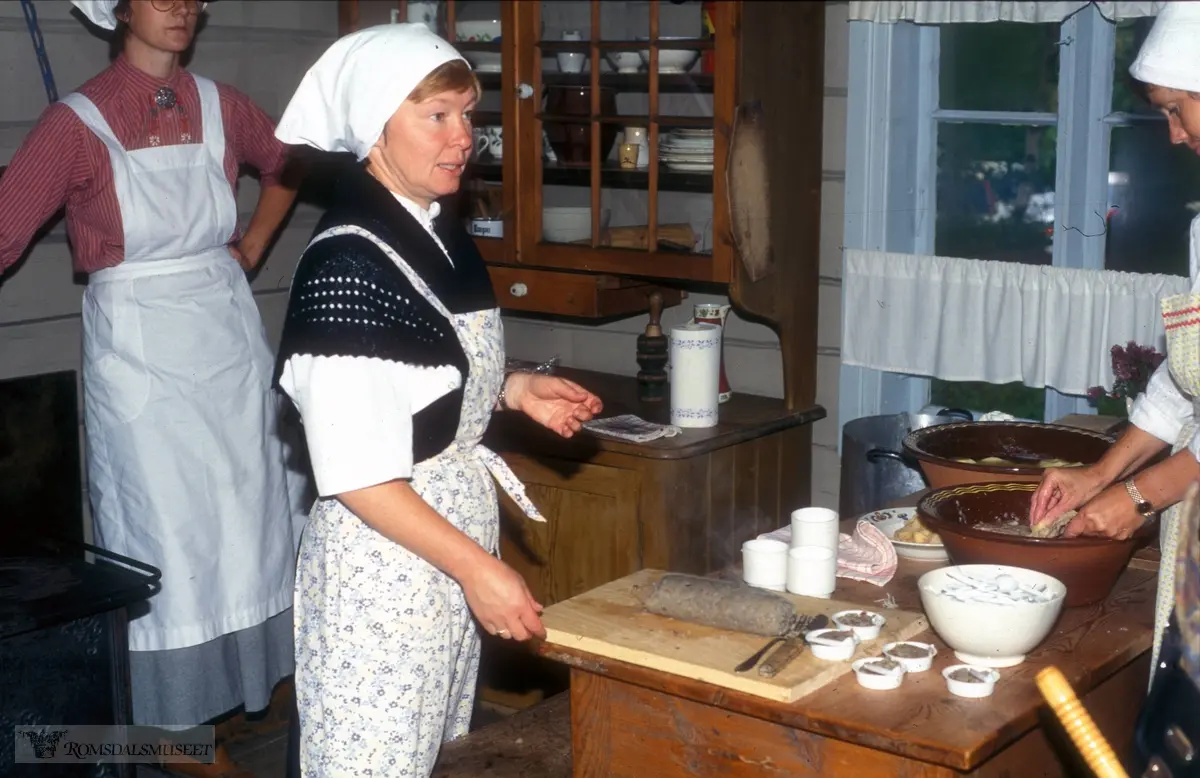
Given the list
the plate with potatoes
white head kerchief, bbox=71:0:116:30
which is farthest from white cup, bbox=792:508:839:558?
white head kerchief, bbox=71:0:116:30

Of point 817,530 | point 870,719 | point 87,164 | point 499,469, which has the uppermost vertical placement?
point 87,164

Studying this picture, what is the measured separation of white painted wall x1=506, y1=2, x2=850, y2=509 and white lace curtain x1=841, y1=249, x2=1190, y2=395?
60 millimetres

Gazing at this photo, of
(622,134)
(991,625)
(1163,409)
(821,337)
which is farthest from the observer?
(821,337)

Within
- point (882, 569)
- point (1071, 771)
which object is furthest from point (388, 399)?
point (1071, 771)

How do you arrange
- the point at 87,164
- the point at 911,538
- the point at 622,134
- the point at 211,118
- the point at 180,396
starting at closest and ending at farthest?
the point at 911,538
the point at 87,164
the point at 180,396
the point at 211,118
the point at 622,134

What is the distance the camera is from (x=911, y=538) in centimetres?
244

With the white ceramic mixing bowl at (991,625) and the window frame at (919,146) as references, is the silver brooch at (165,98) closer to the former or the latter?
the window frame at (919,146)

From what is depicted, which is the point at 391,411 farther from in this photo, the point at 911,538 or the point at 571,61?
the point at 571,61

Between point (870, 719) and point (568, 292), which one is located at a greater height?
point (568, 292)

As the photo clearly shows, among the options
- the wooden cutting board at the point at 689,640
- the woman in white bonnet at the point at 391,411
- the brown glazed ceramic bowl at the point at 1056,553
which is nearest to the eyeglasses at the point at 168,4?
the woman in white bonnet at the point at 391,411

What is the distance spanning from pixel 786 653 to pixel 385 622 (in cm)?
58

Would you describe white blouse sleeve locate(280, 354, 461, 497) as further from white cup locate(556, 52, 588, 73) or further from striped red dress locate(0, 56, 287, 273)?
white cup locate(556, 52, 588, 73)

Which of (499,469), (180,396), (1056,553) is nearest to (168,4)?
(180,396)

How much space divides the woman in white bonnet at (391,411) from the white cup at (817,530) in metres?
0.49
